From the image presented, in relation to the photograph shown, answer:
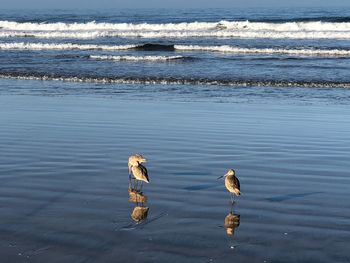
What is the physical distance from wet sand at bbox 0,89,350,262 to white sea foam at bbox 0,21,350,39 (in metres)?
25.1

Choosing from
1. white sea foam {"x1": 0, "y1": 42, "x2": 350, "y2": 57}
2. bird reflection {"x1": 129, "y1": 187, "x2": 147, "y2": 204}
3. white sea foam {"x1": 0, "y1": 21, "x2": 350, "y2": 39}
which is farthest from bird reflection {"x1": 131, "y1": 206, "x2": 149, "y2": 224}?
white sea foam {"x1": 0, "y1": 21, "x2": 350, "y2": 39}

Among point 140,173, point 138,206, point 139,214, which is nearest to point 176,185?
point 140,173

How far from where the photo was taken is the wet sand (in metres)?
5.67

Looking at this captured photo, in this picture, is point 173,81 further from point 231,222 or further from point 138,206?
point 231,222

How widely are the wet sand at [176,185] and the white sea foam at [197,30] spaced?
25062 millimetres

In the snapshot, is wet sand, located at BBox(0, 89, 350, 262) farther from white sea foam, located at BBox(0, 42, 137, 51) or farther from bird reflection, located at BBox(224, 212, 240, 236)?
white sea foam, located at BBox(0, 42, 137, 51)

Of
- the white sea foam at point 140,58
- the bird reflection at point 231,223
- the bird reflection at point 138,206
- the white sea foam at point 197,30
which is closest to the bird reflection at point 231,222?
the bird reflection at point 231,223

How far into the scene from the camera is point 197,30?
145 ft

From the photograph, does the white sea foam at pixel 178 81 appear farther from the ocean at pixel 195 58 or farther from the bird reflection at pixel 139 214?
the bird reflection at pixel 139 214

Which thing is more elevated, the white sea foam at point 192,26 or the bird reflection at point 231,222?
the white sea foam at point 192,26

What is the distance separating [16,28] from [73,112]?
4100cm

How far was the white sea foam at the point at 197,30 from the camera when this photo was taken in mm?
37969

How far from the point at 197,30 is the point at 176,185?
123 feet

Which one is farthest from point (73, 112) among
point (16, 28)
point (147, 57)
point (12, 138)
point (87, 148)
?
point (16, 28)
